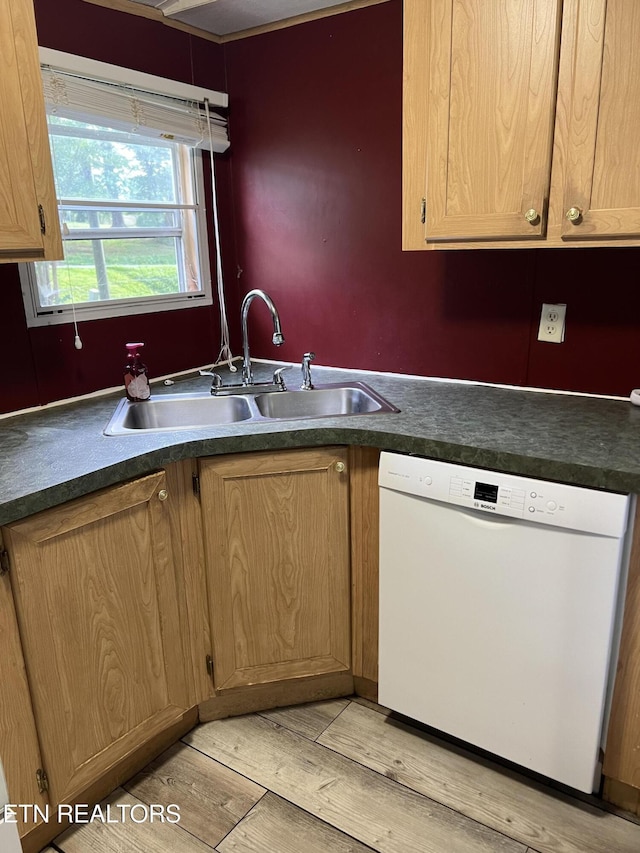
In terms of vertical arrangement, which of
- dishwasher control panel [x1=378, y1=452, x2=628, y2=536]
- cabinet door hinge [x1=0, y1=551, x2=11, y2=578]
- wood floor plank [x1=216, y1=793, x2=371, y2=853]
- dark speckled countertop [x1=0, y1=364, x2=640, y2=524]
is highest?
dark speckled countertop [x1=0, y1=364, x2=640, y2=524]

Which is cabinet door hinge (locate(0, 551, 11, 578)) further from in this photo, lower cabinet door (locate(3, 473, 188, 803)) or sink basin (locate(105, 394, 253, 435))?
sink basin (locate(105, 394, 253, 435))

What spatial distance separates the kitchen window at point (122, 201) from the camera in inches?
79.9

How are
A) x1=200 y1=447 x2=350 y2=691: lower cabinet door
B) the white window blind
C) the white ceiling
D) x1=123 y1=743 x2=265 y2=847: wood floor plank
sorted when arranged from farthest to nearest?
the white ceiling → the white window blind → x1=200 y1=447 x2=350 y2=691: lower cabinet door → x1=123 y1=743 x2=265 y2=847: wood floor plank

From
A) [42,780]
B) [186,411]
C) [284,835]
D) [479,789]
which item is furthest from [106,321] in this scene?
[479,789]

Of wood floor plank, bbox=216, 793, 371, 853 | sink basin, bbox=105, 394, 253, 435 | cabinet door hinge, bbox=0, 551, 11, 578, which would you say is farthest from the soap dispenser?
wood floor plank, bbox=216, 793, 371, 853

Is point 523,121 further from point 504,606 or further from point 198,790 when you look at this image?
point 198,790

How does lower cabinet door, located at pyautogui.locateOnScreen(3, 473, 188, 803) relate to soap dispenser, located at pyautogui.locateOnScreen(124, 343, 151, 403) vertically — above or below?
below

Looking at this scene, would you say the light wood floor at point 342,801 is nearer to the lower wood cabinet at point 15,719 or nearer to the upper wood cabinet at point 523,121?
the lower wood cabinet at point 15,719

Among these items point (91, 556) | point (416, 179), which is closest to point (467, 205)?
point (416, 179)

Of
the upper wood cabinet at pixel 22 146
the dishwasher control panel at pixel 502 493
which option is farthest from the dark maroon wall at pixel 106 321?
the dishwasher control panel at pixel 502 493

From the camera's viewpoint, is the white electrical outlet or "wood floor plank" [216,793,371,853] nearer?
"wood floor plank" [216,793,371,853]

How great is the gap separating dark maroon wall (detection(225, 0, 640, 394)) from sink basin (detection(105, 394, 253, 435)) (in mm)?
507

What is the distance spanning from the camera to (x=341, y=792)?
1.71 meters

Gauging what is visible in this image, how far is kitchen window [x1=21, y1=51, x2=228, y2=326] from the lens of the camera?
203 cm
